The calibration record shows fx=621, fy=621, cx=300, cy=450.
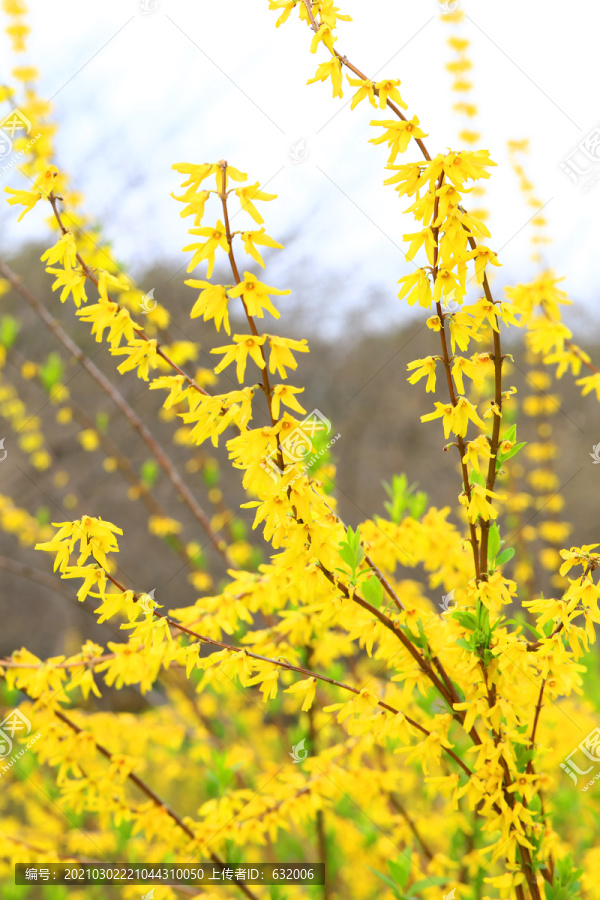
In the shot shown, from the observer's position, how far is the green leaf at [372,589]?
1249mm

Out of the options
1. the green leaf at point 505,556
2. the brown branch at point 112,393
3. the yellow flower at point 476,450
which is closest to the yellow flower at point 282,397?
the yellow flower at point 476,450

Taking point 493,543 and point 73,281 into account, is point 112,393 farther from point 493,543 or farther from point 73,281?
point 493,543

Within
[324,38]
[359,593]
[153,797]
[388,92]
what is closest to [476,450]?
[359,593]

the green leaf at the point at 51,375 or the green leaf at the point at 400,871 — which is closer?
the green leaf at the point at 400,871

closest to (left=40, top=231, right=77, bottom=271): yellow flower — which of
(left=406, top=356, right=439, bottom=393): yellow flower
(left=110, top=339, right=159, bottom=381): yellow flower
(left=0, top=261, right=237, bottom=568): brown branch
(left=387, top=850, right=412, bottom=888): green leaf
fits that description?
(left=110, top=339, right=159, bottom=381): yellow flower

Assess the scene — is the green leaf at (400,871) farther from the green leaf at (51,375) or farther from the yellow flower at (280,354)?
the green leaf at (51,375)

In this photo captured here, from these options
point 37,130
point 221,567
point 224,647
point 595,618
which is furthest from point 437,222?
point 221,567

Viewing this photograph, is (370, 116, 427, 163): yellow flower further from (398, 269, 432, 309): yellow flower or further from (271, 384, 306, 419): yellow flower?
(271, 384, 306, 419): yellow flower

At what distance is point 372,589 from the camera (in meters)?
1.25

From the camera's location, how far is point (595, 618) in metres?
1.10

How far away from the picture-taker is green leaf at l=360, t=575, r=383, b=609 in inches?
49.2

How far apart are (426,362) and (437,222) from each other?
240 millimetres
